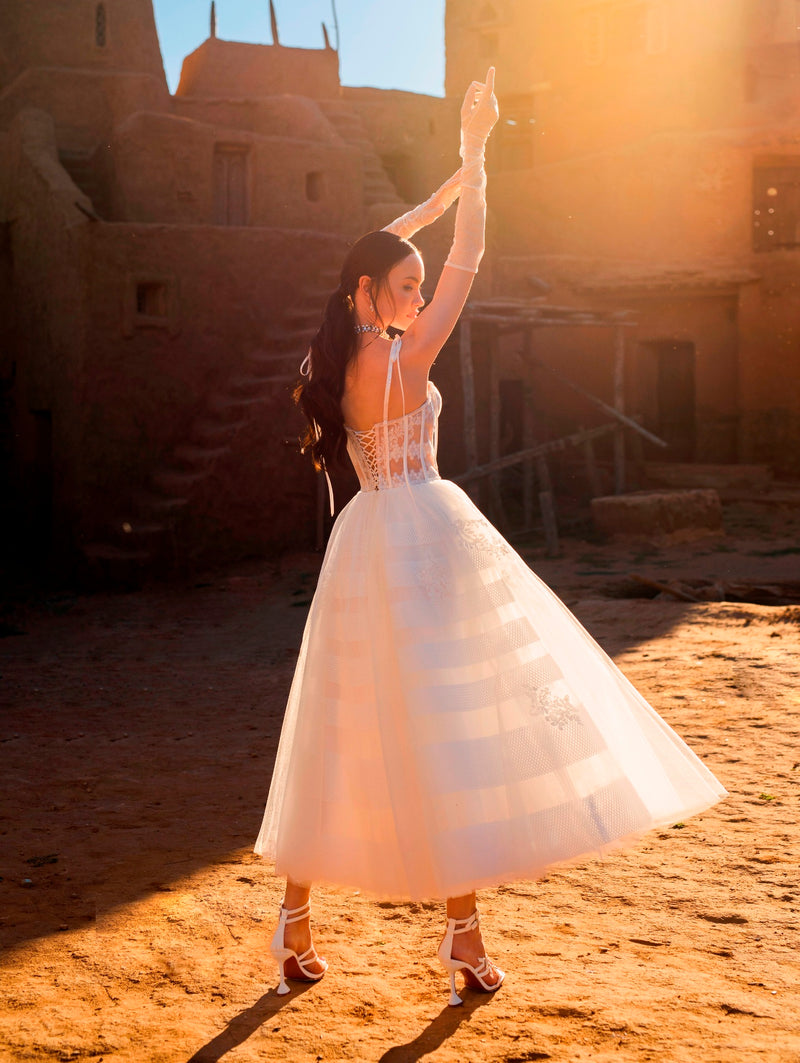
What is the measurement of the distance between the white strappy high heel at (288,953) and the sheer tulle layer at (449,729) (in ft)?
0.53

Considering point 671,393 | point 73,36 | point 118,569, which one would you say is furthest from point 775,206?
point 118,569

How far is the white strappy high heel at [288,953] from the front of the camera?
2.78 metres

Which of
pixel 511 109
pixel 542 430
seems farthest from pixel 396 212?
pixel 511 109

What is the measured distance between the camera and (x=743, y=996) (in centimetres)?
261

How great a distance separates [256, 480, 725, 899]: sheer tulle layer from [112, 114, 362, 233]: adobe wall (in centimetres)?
1211

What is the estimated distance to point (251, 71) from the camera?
19.5 m

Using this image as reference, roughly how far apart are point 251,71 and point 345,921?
62.4ft

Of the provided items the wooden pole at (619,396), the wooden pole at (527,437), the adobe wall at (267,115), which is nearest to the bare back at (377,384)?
the wooden pole at (527,437)

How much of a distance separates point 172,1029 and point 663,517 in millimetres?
10277

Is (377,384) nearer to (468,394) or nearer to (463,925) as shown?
(463,925)

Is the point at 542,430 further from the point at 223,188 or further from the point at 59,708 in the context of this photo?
the point at 59,708

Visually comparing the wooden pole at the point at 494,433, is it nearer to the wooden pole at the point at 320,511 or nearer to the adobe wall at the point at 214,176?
the wooden pole at the point at 320,511

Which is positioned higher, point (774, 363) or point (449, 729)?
point (774, 363)

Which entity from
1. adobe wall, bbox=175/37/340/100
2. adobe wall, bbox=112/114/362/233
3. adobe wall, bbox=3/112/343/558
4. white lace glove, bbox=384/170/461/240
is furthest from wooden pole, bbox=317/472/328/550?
adobe wall, bbox=175/37/340/100
